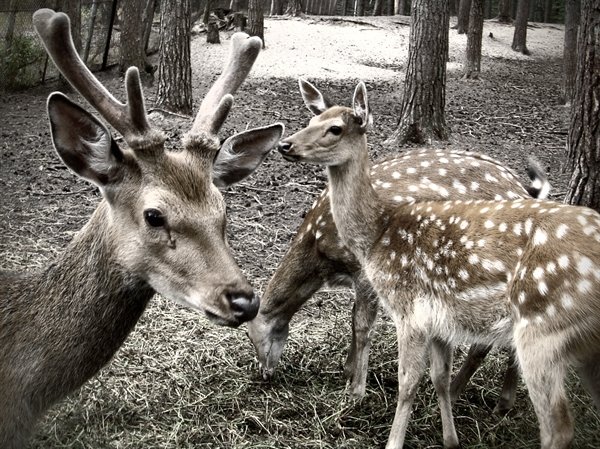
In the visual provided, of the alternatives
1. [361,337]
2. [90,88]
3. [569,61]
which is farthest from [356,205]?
[569,61]

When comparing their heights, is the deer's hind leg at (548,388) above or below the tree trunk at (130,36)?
below

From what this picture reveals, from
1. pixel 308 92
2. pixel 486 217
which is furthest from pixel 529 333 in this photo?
pixel 308 92

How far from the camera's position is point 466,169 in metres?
4.79

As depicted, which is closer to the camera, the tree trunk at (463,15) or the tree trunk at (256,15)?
the tree trunk at (256,15)

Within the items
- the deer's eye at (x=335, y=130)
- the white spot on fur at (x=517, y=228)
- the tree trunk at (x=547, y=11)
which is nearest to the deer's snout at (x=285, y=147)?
the deer's eye at (x=335, y=130)

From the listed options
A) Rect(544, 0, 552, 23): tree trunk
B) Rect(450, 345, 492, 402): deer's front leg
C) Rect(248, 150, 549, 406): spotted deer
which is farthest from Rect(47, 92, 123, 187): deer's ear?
Rect(544, 0, 552, 23): tree trunk

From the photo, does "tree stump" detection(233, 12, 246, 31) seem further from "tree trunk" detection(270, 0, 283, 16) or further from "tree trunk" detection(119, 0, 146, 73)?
"tree trunk" detection(270, 0, 283, 16)

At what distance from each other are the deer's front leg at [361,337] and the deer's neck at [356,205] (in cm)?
44

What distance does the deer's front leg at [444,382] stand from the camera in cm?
396

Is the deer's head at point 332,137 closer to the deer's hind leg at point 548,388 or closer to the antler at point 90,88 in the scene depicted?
the antler at point 90,88

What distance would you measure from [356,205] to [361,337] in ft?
2.70

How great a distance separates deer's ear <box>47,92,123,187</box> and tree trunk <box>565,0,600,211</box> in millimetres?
2892

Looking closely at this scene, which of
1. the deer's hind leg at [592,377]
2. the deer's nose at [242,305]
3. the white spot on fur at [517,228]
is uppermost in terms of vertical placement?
the white spot on fur at [517,228]

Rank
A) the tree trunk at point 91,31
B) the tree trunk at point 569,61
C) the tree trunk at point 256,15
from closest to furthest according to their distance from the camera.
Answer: the tree trunk at point 91,31 → the tree trunk at point 569,61 → the tree trunk at point 256,15
